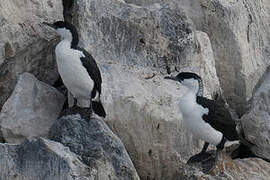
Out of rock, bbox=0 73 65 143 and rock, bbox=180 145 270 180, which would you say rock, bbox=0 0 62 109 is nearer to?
rock, bbox=0 73 65 143

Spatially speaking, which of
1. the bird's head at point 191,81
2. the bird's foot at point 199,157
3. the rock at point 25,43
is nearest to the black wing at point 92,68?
the bird's head at point 191,81

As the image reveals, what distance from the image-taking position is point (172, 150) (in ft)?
33.2

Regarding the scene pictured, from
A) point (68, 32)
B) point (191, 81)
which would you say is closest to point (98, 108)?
point (68, 32)

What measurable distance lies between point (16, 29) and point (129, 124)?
7.20 feet

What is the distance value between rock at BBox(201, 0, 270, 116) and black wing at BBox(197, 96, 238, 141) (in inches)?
95.1

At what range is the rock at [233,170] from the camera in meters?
9.30

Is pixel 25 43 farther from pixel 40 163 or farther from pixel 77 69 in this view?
pixel 40 163

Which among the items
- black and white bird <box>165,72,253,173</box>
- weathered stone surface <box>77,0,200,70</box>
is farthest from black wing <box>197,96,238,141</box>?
weathered stone surface <box>77,0,200,70</box>

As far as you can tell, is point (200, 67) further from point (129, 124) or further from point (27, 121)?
point (27, 121)

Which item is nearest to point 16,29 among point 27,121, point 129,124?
point 27,121

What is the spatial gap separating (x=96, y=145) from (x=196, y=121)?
125 cm

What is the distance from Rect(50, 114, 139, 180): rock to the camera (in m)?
8.93

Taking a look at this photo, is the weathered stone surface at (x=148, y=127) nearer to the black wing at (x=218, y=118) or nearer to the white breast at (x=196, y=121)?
the white breast at (x=196, y=121)

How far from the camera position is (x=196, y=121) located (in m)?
9.26
